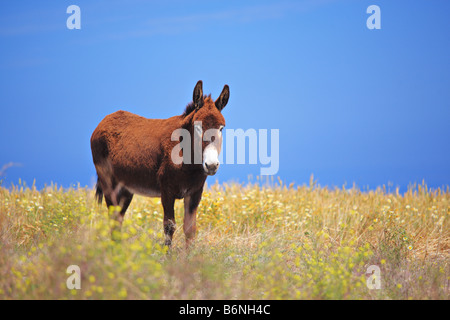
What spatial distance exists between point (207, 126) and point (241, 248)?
7.68 ft

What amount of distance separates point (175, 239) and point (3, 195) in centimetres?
556

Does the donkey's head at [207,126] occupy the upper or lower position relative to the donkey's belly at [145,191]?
upper

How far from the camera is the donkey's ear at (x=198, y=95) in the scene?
641 centimetres

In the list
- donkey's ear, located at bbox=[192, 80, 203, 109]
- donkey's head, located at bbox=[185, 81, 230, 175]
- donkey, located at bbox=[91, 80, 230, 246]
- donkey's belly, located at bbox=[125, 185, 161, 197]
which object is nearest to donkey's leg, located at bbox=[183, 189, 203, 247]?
donkey, located at bbox=[91, 80, 230, 246]

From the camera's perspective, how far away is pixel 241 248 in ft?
24.0

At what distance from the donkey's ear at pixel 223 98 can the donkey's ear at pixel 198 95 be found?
0.25 m

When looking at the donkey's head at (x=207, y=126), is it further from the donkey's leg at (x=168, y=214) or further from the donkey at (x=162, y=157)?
the donkey's leg at (x=168, y=214)

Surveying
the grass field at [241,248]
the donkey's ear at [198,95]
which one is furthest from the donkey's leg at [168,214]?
the donkey's ear at [198,95]

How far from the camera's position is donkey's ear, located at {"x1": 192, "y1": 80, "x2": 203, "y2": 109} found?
641 centimetres

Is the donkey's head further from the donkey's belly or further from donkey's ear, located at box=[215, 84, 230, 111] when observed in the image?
the donkey's belly

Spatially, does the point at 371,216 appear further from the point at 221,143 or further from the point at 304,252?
the point at 221,143

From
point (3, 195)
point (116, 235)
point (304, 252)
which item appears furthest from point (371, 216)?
point (3, 195)

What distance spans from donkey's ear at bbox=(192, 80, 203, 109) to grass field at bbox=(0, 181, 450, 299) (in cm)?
203

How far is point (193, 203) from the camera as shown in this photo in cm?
680
